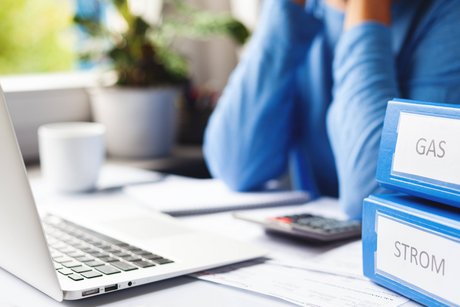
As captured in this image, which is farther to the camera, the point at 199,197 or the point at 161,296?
the point at 199,197

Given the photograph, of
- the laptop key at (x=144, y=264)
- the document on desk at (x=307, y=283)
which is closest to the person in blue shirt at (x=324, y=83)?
the document on desk at (x=307, y=283)

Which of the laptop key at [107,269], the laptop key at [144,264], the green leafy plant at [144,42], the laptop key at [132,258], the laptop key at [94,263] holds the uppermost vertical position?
the green leafy plant at [144,42]

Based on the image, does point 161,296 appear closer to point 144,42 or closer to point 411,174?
point 411,174

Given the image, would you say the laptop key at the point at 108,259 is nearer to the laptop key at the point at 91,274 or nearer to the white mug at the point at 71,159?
the laptop key at the point at 91,274

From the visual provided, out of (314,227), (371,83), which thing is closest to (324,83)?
(371,83)

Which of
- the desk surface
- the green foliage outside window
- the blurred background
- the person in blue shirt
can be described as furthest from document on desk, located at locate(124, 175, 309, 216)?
the green foliage outside window

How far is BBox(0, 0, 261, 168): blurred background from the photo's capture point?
55.5 inches

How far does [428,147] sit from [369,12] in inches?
18.2

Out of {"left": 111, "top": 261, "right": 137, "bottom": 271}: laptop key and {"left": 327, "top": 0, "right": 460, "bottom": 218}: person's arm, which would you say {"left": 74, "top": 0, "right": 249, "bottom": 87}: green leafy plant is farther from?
{"left": 111, "top": 261, "right": 137, "bottom": 271}: laptop key

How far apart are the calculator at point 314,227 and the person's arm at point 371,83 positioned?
7 cm

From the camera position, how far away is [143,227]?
2.59ft

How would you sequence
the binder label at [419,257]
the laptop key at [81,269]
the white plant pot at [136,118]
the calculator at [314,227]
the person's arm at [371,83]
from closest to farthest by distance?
the binder label at [419,257] → the laptop key at [81,269] → the calculator at [314,227] → the person's arm at [371,83] → the white plant pot at [136,118]

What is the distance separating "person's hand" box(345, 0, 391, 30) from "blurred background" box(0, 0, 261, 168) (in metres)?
0.50

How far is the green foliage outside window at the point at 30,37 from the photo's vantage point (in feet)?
16.1
